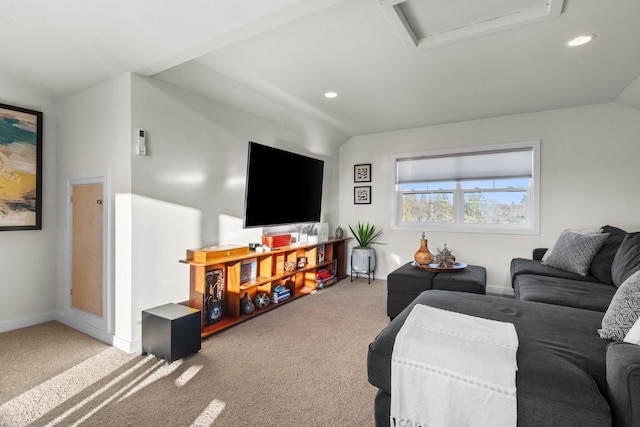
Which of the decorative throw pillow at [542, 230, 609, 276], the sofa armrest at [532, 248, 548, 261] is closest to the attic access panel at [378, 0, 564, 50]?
the decorative throw pillow at [542, 230, 609, 276]

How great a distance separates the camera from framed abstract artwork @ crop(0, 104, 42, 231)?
2840 mm

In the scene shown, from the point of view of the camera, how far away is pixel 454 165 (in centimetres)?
462

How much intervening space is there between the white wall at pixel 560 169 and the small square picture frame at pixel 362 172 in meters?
0.55

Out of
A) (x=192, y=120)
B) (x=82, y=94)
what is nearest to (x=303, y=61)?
(x=192, y=120)

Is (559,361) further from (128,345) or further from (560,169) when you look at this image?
(560,169)

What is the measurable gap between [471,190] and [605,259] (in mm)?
1834

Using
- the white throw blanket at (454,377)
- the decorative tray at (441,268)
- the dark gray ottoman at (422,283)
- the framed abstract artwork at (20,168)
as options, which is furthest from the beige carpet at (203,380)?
the framed abstract artwork at (20,168)

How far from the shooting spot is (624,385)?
1.05 m

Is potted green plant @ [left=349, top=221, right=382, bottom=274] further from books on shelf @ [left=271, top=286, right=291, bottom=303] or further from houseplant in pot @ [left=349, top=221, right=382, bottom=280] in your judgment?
books on shelf @ [left=271, top=286, right=291, bottom=303]

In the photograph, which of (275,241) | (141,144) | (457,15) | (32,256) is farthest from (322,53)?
(32,256)

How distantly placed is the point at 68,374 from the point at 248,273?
1.66 m

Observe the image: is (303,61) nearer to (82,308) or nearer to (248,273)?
(248,273)

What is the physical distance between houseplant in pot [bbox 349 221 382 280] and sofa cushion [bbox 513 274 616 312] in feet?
7.24

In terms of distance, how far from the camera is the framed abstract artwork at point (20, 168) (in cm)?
284
